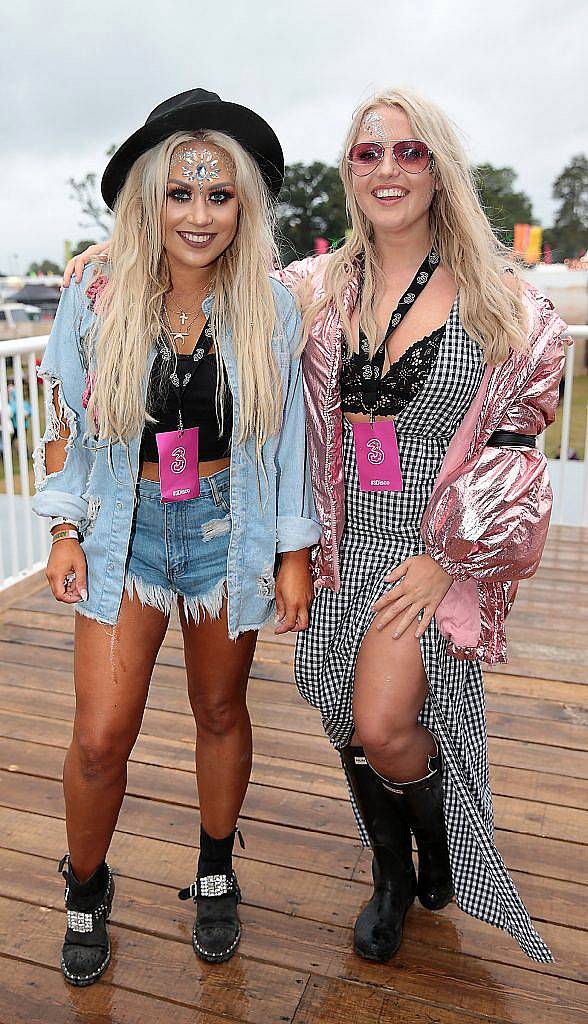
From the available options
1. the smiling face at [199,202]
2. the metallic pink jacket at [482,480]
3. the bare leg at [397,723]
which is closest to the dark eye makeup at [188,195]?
the smiling face at [199,202]

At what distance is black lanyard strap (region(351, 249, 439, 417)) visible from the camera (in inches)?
57.4

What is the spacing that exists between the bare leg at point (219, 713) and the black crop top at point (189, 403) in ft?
1.01

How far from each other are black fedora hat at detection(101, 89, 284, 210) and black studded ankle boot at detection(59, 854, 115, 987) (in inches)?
48.8

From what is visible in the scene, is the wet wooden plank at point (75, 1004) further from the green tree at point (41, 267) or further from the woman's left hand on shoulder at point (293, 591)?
the green tree at point (41, 267)


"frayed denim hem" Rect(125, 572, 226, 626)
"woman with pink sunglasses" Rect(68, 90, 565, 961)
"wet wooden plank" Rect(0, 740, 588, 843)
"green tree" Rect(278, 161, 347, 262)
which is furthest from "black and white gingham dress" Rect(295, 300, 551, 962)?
"green tree" Rect(278, 161, 347, 262)

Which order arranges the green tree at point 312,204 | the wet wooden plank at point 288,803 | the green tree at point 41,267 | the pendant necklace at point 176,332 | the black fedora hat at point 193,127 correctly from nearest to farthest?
the black fedora hat at point 193,127 < the pendant necklace at point 176,332 < the wet wooden plank at point 288,803 < the green tree at point 312,204 < the green tree at point 41,267

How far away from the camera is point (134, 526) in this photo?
4.73 feet

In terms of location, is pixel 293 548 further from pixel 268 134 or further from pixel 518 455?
pixel 268 134

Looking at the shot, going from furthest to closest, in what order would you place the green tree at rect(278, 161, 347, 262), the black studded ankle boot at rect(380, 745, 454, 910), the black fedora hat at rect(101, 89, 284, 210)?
the green tree at rect(278, 161, 347, 262)
the black studded ankle boot at rect(380, 745, 454, 910)
the black fedora hat at rect(101, 89, 284, 210)

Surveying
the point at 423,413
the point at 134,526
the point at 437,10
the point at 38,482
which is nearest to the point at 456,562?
the point at 423,413

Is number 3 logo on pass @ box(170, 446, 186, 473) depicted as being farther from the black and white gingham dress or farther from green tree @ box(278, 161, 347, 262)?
green tree @ box(278, 161, 347, 262)

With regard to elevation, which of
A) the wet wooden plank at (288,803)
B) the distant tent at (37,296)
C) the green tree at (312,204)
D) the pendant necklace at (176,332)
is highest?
the distant tent at (37,296)

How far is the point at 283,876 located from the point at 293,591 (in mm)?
712

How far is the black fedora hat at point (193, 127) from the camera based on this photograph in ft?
4.31
